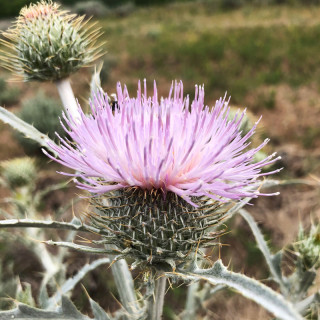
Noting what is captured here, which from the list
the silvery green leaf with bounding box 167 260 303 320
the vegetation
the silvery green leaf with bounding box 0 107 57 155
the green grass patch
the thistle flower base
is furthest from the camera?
the green grass patch

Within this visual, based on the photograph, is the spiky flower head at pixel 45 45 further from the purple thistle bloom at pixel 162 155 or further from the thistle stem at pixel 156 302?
the thistle stem at pixel 156 302

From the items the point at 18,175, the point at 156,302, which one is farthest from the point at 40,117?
the point at 156,302

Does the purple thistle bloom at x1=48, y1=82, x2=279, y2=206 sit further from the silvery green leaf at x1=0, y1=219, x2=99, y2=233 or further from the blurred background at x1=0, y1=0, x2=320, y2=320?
the blurred background at x1=0, y1=0, x2=320, y2=320

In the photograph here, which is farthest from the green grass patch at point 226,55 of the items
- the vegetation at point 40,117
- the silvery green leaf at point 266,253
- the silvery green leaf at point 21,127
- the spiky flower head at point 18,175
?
the silvery green leaf at point 21,127

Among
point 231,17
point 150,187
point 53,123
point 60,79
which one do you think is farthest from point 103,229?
point 231,17

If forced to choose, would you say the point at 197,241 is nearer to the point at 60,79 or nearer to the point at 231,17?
the point at 60,79

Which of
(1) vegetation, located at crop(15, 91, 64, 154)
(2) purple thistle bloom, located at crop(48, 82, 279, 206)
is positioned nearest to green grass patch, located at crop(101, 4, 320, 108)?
(1) vegetation, located at crop(15, 91, 64, 154)

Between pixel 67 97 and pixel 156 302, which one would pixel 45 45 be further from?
pixel 156 302
